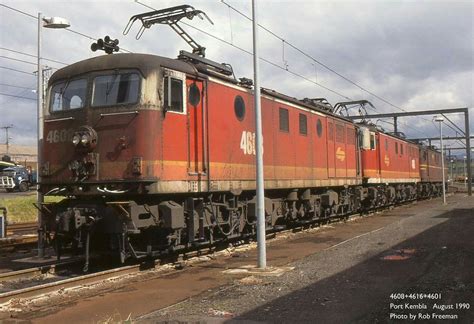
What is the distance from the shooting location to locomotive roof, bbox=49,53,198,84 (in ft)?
31.0

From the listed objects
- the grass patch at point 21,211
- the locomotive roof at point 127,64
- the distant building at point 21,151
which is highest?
the distant building at point 21,151

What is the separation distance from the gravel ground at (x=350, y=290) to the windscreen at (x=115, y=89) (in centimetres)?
387

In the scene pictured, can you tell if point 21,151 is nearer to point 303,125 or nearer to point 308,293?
point 303,125

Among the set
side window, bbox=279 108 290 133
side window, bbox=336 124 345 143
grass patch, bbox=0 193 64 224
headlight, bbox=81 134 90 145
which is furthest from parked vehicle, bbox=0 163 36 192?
headlight, bbox=81 134 90 145

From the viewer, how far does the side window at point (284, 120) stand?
14.6 metres

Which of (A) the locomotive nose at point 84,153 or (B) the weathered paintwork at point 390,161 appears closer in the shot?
(A) the locomotive nose at point 84,153

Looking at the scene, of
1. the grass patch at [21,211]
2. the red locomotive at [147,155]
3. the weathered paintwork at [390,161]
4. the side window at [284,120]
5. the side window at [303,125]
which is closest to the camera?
the red locomotive at [147,155]

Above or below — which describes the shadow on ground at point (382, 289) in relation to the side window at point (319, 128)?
below

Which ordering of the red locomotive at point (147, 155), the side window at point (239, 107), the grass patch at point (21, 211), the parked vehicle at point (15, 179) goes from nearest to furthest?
the red locomotive at point (147, 155), the side window at point (239, 107), the grass patch at point (21, 211), the parked vehicle at point (15, 179)

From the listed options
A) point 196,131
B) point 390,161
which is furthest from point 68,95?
point 390,161

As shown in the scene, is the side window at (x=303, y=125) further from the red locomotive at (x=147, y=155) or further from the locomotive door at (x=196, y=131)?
the locomotive door at (x=196, y=131)

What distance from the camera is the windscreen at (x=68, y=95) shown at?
9.88 m

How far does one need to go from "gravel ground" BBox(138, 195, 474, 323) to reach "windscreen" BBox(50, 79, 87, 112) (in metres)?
4.59

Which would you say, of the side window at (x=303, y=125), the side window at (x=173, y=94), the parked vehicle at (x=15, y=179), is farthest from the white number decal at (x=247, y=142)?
the parked vehicle at (x=15, y=179)
